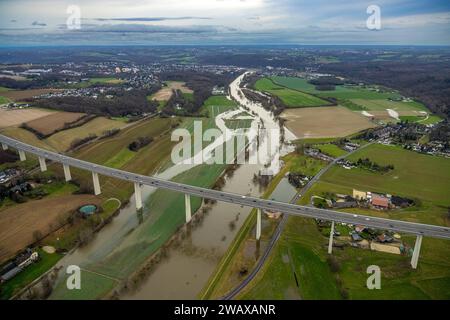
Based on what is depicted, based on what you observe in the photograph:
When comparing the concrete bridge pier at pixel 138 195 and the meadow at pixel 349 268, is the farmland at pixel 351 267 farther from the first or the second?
the concrete bridge pier at pixel 138 195

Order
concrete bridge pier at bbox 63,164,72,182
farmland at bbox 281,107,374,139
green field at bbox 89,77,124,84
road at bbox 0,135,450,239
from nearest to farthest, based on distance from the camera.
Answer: road at bbox 0,135,450,239
concrete bridge pier at bbox 63,164,72,182
farmland at bbox 281,107,374,139
green field at bbox 89,77,124,84

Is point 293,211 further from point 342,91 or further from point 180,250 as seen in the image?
point 342,91

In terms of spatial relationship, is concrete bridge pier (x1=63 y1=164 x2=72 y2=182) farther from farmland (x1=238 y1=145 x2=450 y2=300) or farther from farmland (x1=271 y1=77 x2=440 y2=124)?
farmland (x1=271 y1=77 x2=440 y2=124)

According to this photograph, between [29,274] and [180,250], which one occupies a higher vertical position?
[29,274]

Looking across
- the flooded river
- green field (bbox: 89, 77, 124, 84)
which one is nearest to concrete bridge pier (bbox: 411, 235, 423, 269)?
the flooded river

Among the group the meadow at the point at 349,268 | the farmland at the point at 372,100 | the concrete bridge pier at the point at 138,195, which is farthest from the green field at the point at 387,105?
the concrete bridge pier at the point at 138,195

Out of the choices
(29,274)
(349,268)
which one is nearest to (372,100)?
(349,268)

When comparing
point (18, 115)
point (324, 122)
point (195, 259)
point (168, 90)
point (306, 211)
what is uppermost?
point (18, 115)

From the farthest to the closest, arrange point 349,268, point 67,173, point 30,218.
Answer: point 67,173
point 30,218
point 349,268
